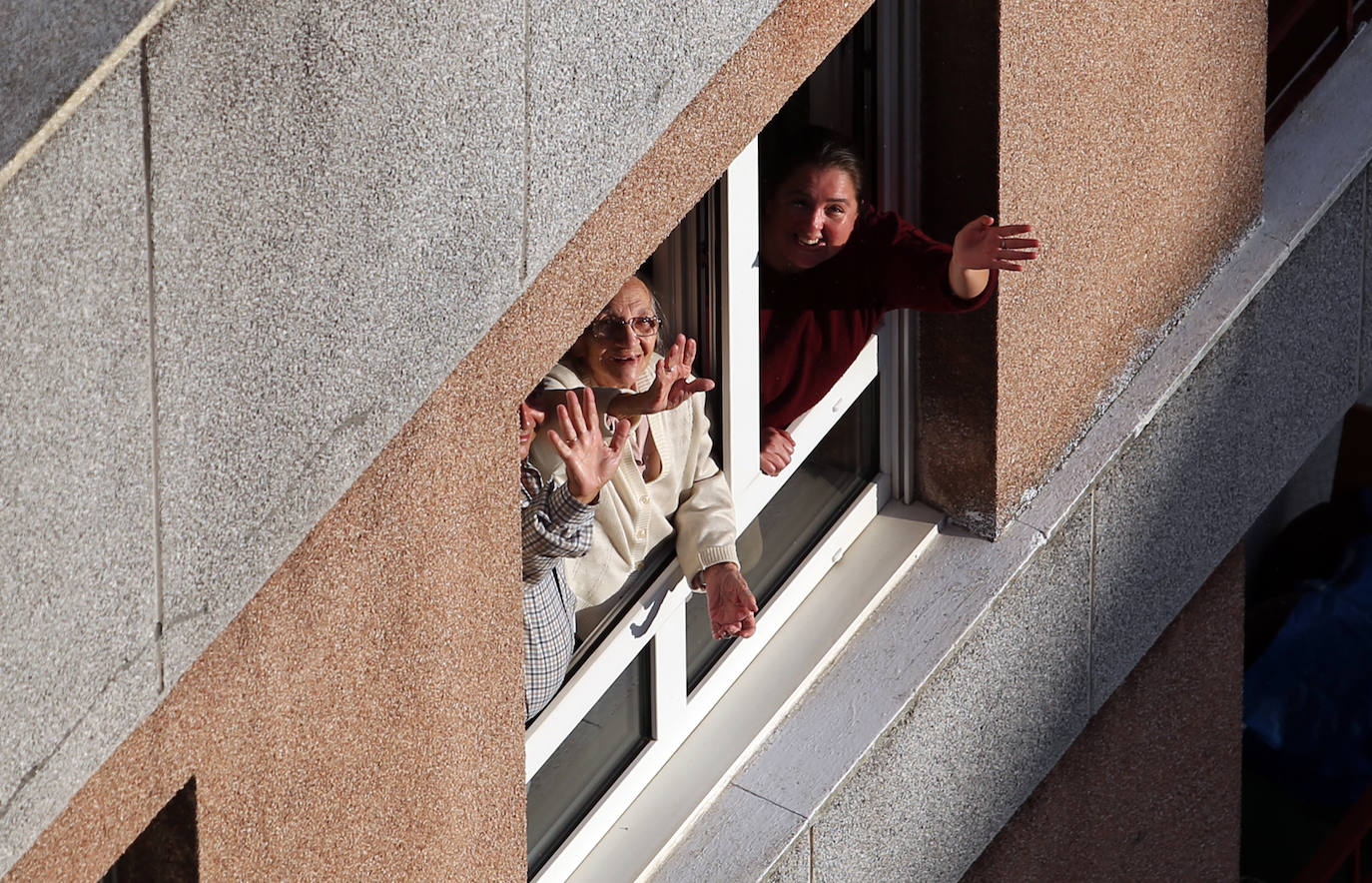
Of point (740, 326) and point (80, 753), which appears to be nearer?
point (80, 753)

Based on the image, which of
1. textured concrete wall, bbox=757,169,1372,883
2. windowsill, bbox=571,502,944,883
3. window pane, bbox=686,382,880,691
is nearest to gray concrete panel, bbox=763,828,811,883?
textured concrete wall, bbox=757,169,1372,883

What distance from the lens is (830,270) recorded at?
5.05 metres

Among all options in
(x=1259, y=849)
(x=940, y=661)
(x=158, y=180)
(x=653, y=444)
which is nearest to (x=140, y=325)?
(x=158, y=180)

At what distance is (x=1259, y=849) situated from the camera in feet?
27.0

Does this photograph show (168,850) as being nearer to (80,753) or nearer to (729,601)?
(80,753)

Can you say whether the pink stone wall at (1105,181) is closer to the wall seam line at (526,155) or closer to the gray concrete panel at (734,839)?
the gray concrete panel at (734,839)

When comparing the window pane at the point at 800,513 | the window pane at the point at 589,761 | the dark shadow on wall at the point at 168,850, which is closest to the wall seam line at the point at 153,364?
the dark shadow on wall at the point at 168,850

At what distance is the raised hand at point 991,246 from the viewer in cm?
469

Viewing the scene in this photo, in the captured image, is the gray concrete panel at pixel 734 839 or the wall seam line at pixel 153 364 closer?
the wall seam line at pixel 153 364

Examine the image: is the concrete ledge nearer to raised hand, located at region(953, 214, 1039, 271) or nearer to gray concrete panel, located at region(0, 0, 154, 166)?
raised hand, located at region(953, 214, 1039, 271)

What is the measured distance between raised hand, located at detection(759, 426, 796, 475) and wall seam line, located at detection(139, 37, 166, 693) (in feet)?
7.03

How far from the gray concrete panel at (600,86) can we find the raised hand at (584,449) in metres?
0.45

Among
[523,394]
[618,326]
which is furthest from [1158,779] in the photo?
[523,394]

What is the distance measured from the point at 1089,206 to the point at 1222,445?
1.02m
